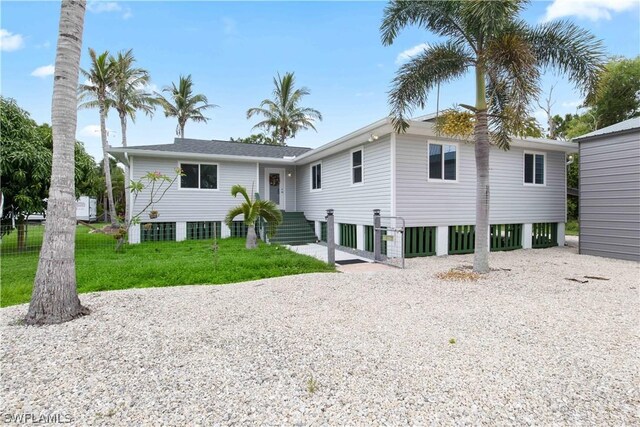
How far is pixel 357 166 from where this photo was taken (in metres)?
10.2

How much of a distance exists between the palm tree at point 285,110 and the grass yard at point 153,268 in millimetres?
18586

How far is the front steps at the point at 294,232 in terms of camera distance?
11798 millimetres

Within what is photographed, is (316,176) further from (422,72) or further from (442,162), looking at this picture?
(422,72)

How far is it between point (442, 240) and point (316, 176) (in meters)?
5.73

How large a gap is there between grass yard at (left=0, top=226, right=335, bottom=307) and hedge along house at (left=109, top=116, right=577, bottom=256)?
2335 mm

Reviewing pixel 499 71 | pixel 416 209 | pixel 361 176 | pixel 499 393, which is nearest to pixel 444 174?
pixel 416 209

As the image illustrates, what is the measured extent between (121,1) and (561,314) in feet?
33.1

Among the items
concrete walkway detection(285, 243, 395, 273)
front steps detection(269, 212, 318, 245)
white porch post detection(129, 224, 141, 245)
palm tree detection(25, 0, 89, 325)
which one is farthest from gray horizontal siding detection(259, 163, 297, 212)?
palm tree detection(25, 0, 89, 325)

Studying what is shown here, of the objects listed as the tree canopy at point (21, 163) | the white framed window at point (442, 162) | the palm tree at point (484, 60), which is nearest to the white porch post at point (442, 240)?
the white framed window at point (442, 162)

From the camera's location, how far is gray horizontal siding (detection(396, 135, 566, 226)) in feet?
28.6

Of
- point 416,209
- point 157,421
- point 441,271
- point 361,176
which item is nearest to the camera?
point 157,421

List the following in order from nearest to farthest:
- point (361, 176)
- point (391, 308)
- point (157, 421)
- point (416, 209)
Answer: point (157, 421) < point (391, 308) < point (416, 209) < point (361, 176)

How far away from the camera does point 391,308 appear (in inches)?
176

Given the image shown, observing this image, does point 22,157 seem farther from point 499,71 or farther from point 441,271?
point 499,71
